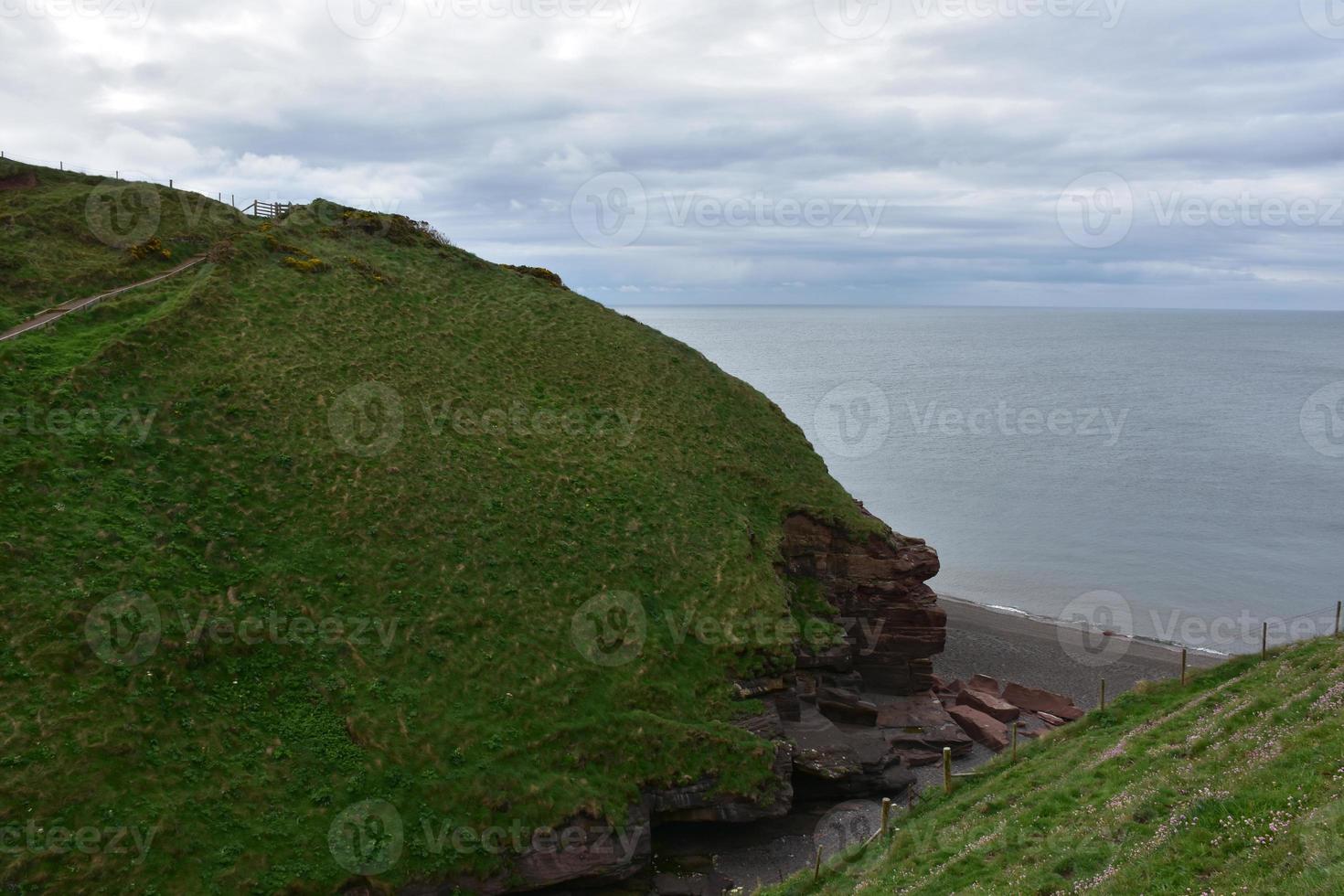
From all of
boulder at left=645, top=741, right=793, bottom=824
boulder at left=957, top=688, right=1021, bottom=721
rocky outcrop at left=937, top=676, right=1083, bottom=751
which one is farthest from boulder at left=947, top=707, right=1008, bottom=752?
boulder at left=645, top=741, right=793, bottom=824

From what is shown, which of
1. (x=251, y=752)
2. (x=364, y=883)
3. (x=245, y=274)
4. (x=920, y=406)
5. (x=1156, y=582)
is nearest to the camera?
(x=364, y=883)

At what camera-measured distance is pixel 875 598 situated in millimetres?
46281

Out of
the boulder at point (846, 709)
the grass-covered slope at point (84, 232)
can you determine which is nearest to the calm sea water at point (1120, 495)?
the boulder at point (846, 709)

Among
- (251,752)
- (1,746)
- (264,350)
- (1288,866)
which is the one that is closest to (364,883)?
(251,752)

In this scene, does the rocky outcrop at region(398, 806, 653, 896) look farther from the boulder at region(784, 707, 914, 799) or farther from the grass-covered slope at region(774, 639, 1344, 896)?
the boulder at region(784, 707, 914, 799)

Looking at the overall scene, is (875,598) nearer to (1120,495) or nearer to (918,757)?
(918,757)

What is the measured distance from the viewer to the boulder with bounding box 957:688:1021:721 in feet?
146

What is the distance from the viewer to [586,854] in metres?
29.0

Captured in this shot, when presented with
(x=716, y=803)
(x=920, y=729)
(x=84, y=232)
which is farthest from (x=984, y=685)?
(x=84, y=232)

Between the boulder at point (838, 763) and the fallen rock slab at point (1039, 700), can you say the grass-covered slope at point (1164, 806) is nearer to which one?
the boulder at point (838, 763)

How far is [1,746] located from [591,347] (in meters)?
36.6

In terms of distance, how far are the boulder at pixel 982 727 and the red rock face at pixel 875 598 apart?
7.75ft

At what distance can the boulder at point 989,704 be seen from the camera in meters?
44.6

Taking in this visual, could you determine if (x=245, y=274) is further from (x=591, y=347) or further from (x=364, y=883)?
(x=364, y=883)
